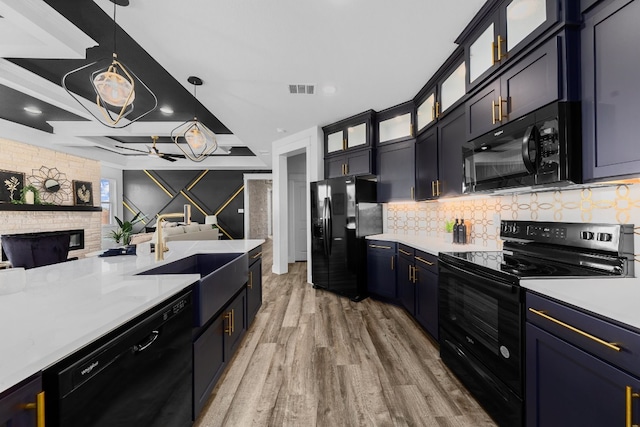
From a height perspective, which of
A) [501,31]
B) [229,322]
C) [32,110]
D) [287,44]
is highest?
[32,110]

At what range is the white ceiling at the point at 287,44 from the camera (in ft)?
5.61

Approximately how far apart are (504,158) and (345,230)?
200cm

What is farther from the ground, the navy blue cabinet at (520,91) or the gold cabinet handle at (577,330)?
the navy blue cabinet at (520,91)

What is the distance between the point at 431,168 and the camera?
8.71 ft

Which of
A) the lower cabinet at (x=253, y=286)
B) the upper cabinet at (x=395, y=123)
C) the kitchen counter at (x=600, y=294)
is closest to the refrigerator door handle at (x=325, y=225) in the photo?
the lower cabinet at (x=253, y=286)

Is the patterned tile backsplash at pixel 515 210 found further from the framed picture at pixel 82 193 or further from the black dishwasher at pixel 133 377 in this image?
the framed picture at pixel 82 193

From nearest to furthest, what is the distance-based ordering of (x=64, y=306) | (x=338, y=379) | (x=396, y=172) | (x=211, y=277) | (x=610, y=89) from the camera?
(x=64, y=306) → (x=610, y=89) → (x=211, y=277) → (x=338, y=379) → (x=396, y=172)

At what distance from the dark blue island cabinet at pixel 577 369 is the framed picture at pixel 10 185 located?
A: 23.2 ft

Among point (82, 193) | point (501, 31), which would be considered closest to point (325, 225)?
point (501, 31)

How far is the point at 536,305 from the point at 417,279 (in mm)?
1366

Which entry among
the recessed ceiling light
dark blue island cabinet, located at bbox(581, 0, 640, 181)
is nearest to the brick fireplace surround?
the recessed ceiling light

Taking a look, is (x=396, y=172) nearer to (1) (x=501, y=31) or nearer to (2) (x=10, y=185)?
(1) (x=501, y=31)

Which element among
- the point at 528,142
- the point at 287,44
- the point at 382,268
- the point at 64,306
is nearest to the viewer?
the point at 64,306

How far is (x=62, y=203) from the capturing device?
5.14 meters
